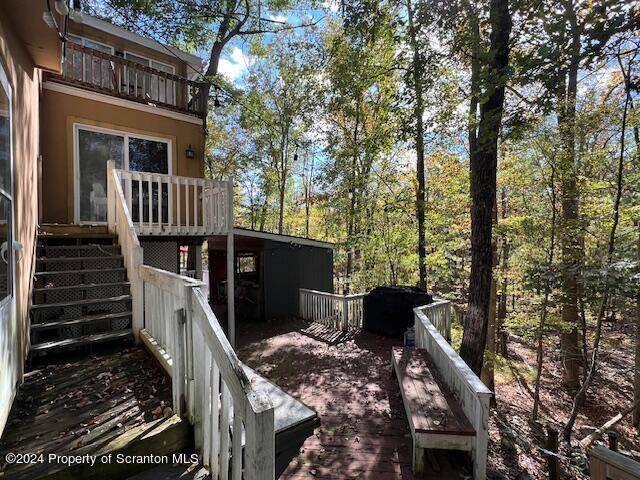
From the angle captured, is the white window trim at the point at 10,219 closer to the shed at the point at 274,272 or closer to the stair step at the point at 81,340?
the stair step at the point at 81,340

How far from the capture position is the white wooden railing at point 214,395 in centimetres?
139

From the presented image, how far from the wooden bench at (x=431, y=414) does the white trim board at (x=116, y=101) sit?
719 centimetres

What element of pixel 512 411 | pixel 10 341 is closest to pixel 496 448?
pixel 512 411

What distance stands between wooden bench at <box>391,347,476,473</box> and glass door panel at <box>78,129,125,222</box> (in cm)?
675

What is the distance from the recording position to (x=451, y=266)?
1327cm

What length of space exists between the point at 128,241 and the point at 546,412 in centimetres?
1067

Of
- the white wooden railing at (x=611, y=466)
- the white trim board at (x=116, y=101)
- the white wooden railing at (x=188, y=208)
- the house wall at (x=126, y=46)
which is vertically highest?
the house wall at (x=126, y=46)

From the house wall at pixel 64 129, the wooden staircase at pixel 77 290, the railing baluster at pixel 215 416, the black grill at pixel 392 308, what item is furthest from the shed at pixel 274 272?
the railing baluster at pixel 215 416

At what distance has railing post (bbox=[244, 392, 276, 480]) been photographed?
4.47 ft

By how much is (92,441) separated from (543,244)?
9662 mm

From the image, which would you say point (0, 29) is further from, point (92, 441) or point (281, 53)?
point (281, 53)

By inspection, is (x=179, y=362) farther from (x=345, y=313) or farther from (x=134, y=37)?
(x=134, y=37)

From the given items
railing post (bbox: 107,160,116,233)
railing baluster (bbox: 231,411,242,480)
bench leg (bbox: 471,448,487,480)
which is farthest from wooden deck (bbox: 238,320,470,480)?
railing post (bbox: 107,160,116,233)

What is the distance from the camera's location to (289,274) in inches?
397
